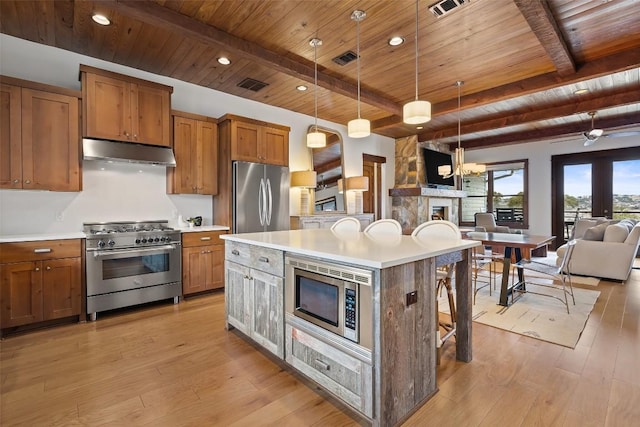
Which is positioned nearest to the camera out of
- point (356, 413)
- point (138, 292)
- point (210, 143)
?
point (356, 413)

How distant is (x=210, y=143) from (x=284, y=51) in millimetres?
1615

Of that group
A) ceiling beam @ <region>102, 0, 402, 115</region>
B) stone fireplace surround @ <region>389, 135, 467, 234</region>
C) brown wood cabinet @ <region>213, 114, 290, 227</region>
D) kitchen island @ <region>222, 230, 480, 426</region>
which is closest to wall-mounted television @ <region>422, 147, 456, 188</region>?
stone fireplace surround @ <region>389, 135, 467, 234</region>

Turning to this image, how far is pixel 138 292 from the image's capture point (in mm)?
3414

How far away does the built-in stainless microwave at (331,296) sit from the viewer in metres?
1.57

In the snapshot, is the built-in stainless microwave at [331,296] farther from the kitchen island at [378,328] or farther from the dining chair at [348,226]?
the dining chair at [348,226]

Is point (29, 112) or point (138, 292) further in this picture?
point (138, 292)

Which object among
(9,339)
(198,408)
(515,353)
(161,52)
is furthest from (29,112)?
(515,353)

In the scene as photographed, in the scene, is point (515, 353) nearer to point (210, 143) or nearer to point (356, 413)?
point (356, 413)

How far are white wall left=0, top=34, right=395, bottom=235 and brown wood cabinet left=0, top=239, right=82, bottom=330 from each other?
590 millimetres

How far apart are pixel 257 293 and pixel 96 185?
2635 millimetres

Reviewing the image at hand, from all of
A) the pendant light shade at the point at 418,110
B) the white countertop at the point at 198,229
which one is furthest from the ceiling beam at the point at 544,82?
the white countertop at the point at 198,229

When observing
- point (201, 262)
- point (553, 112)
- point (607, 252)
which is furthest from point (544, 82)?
point (201, 262)

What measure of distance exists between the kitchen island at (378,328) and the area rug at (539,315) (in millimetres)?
1007

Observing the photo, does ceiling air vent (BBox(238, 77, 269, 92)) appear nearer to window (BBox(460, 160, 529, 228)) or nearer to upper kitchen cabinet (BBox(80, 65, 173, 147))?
upper kitchen cabinet (BBox(80, 65, 173, 147))
